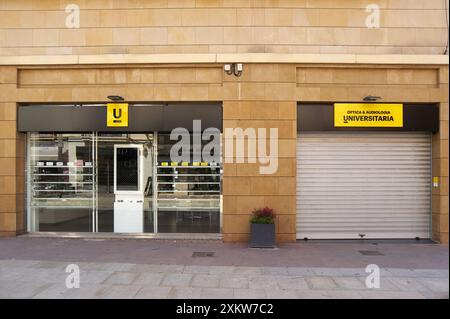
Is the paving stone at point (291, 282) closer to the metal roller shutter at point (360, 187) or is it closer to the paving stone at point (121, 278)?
the paving stone at point (121, 278)

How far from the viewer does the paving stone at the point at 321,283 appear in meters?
6.32

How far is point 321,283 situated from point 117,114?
6.73 metres

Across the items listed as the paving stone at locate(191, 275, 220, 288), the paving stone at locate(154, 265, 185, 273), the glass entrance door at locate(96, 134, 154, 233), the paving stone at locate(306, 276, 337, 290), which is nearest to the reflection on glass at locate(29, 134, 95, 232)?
the glass entrance door at locate(96, 134, 154, 233)

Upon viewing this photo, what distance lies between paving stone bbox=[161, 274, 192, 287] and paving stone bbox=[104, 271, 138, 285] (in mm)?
589

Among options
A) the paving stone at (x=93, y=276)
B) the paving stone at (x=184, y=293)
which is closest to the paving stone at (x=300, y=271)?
the paving stone at (x=184, y=293)

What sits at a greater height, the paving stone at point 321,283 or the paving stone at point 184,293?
the paving stone at point 184,293

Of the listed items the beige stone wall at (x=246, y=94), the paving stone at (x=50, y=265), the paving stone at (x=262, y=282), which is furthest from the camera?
the beige stone wall at (x=246, y=94)

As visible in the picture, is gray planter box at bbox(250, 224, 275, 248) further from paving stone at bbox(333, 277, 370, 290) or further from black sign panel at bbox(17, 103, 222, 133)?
black sign panel at bbox(17, 103, 222, 133)

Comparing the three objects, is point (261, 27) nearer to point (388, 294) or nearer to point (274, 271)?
point (274, 271)

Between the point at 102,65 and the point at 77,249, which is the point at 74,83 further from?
the point at 77,249

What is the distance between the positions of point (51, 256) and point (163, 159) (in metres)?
3.71

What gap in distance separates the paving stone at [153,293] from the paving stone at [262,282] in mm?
1400

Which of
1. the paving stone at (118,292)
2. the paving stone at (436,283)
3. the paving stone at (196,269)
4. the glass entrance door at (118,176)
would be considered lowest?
the paving stone at (436,283)

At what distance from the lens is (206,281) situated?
6.60m
